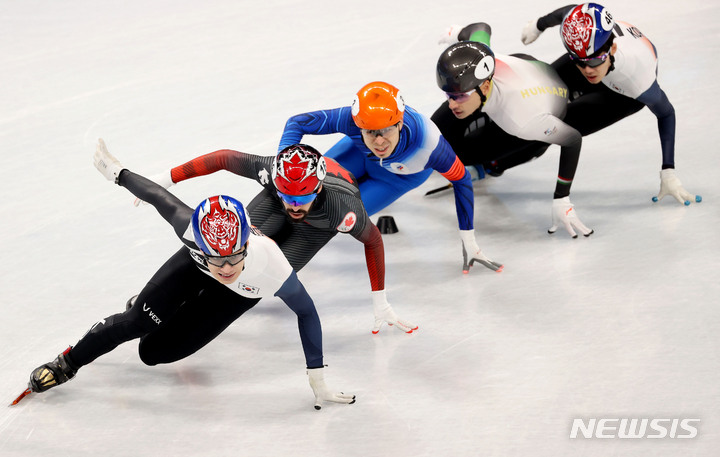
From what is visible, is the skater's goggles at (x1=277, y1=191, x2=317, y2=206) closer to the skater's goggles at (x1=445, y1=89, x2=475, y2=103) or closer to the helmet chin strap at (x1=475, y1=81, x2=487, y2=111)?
the skater's goggles at (x1=445, y1=89, x2=475, y2=103)

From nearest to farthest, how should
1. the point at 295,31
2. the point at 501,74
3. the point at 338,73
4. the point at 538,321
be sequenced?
the point at 538,321 → the point at 501,74 → the point at 338,73 → the point at 295,31

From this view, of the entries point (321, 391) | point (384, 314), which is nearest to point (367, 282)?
point (384, 314)

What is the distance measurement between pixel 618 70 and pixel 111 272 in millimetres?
3524

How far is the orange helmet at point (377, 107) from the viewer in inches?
190

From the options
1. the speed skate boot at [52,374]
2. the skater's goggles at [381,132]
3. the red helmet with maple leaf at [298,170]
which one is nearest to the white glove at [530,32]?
the skater's goggles at [381,132]

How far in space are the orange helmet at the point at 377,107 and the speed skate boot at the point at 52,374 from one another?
197cm

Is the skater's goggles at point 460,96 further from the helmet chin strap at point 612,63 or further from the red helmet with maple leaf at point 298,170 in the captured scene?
the red helmet with maple leaf at point 298,170

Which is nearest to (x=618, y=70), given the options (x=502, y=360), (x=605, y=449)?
(x=502, y=360)

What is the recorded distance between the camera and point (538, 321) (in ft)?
16.2

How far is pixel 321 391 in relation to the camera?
4.26 m

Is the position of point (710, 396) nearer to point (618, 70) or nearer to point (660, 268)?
point (660, 268)

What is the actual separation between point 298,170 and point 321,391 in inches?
42.6

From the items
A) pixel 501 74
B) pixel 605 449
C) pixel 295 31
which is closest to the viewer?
pixel 605 449

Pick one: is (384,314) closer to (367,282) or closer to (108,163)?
(367,282)
